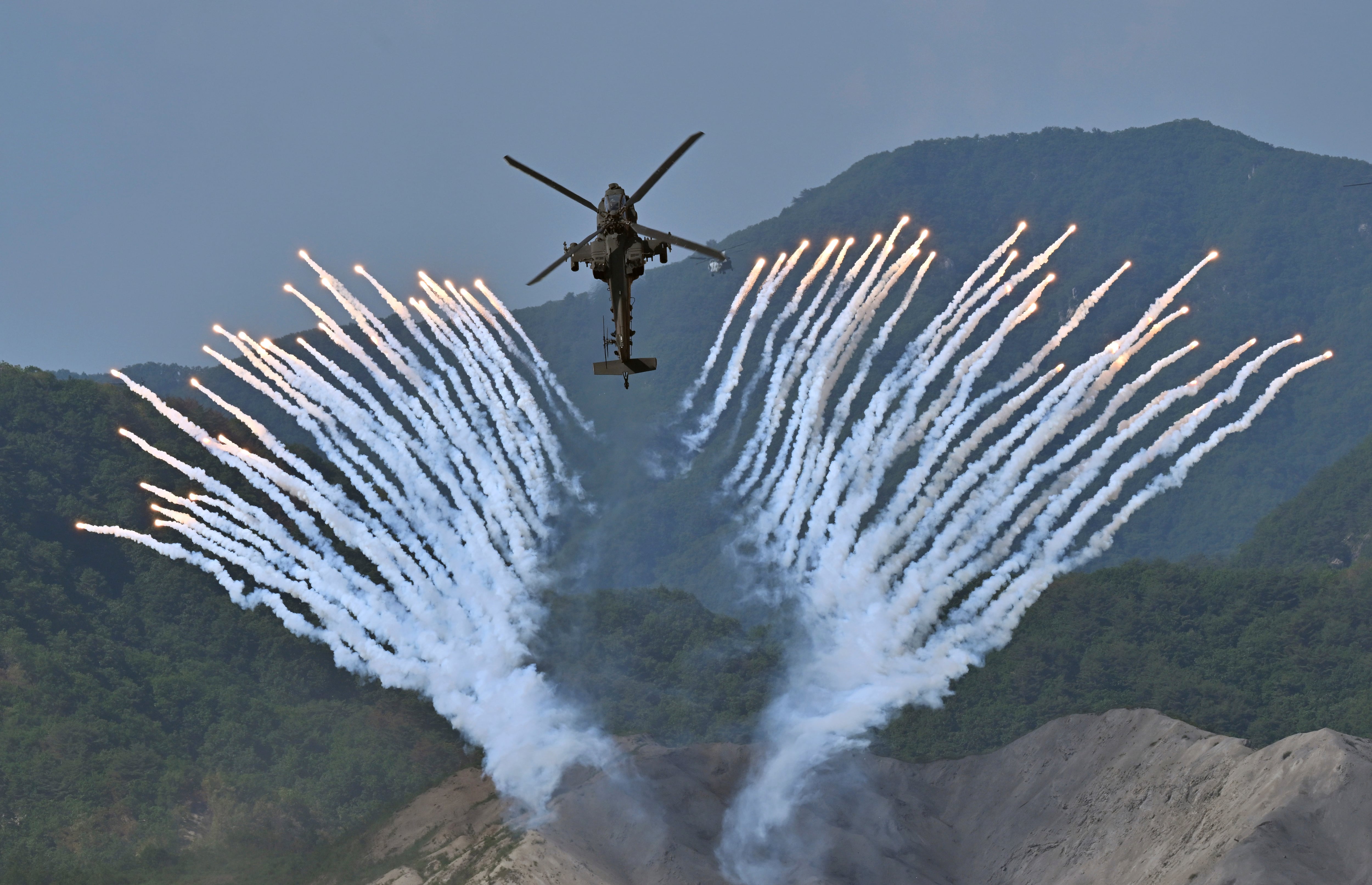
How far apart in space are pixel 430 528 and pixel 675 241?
50.0 meters

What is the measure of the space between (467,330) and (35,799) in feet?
168

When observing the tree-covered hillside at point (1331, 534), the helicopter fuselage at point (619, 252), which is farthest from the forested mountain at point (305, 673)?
the helicopter fuselage at point (619, 252)

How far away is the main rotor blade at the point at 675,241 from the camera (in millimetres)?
61688

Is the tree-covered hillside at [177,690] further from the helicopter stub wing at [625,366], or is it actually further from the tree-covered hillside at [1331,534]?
the tree-covered hillside at [1331,534]

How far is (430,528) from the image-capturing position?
106562 millimetres

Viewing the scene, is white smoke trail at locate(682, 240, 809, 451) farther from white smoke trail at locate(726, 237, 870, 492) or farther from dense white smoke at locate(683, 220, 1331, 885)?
white smoke trail at locate(726, 237, 870, 492)

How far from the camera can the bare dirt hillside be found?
243ft

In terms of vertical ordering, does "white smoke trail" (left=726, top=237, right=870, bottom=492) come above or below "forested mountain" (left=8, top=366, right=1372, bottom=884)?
above

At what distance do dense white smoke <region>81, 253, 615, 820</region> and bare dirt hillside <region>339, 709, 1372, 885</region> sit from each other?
18.4ft

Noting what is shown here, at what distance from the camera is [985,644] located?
323ft

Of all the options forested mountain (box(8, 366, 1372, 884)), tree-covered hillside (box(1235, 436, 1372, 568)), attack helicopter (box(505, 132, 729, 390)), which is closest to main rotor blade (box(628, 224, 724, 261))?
attack helicopter (box(505, 132, 729, 390))

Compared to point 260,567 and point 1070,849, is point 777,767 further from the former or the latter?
point 260,567

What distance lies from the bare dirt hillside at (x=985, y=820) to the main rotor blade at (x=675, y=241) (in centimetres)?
4350

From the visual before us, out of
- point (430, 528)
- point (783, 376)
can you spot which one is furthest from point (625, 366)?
point (783, 376)
